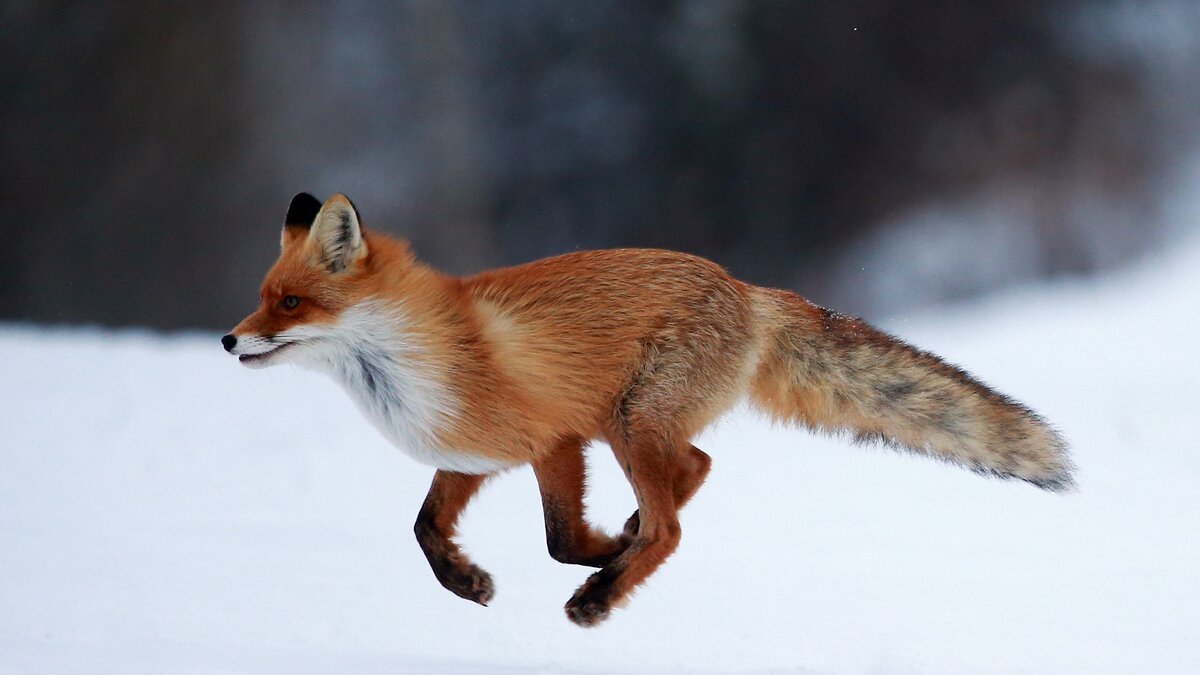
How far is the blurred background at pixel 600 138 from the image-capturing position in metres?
6.92

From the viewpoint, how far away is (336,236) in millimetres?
2510

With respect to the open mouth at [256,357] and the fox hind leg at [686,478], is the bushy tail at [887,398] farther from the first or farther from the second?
the open mouth at [256,357]

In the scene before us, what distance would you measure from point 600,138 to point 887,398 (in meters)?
4.54

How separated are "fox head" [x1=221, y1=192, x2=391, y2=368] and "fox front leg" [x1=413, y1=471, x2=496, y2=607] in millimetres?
523

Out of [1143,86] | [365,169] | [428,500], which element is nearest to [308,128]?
[365,169]

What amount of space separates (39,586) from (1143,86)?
6.77m

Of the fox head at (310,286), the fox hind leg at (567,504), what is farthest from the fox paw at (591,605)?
the fox head at (310,286)

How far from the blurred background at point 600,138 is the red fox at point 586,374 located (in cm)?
410

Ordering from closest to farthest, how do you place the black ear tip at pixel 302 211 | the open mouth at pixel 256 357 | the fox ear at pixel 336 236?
1. the open mouth at pixel 256 357
2. the fox ear at pixel 336 236
3. the black ear tip at pixel 302 211

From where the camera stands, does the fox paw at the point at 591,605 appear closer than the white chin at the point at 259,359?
No

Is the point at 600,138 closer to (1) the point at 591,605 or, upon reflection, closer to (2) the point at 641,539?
(2) the point at 641,539

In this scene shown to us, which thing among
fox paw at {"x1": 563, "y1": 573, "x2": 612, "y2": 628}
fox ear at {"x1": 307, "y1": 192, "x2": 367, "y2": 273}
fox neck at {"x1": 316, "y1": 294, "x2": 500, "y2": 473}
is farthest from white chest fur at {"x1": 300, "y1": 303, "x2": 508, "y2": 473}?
fox paw at {"x1": 563, "y1": 573, "x2": 612, "y2": 628}

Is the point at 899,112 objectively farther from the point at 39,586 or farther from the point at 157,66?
the point at 39,586

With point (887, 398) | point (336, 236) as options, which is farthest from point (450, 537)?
point (887, 398)
